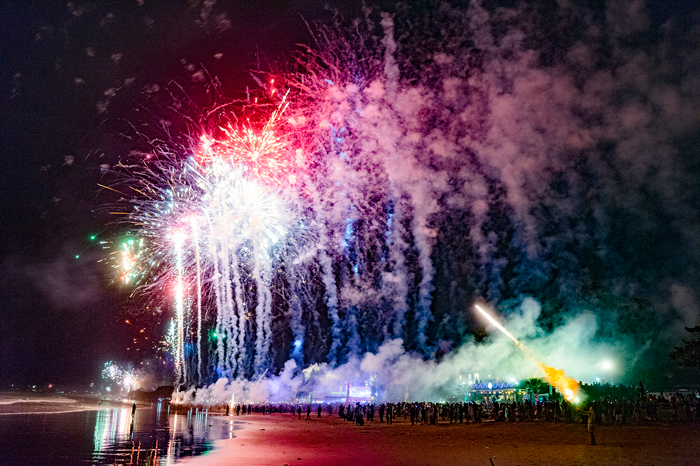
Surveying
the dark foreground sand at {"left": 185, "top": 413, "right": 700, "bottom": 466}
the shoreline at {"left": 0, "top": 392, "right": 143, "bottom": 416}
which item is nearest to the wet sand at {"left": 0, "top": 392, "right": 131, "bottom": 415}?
the shoreline at {"left": 0, "top": 392, "right": 143, "bottom": 416}

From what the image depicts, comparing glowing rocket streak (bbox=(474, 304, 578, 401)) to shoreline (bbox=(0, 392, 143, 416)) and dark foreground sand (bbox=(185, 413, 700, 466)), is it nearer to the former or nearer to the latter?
dark foreground sand (bbox=(185, 413, 700, 466))

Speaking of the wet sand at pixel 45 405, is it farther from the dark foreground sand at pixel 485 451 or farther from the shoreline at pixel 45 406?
the dark foreground sand at pixel 485 451

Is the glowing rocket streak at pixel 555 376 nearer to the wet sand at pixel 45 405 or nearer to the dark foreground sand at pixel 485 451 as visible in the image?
the dark foreground sand at pixel 485 451

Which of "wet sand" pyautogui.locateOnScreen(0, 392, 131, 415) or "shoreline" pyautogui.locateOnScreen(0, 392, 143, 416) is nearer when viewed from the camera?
"shoreline" pyautogui.locateOnScreen(0, 392, 143, 416)

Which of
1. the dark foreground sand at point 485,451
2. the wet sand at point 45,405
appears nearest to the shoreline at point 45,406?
the wet sand at point 45,405

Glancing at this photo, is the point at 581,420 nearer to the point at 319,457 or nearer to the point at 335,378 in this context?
the point at 319,457

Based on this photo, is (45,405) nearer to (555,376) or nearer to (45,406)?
(45,406)

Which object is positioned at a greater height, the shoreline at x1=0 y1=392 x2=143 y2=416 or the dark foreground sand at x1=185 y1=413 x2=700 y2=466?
the dark foreground sand at x1=185 y1=413 x2=700 y2=466

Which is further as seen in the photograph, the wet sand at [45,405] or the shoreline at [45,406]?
the wet sand at [45,405]

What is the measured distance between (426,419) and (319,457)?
804 inches

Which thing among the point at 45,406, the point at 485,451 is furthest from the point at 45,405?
the point at 485,451

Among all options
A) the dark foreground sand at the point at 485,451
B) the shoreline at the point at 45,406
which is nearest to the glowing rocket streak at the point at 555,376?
the dark foreground sand at the point at 485,451

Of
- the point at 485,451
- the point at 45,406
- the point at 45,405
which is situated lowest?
the point at 45,405

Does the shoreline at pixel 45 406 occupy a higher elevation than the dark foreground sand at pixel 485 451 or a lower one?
lower
